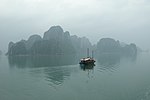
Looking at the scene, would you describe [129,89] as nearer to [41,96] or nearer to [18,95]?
[41,96]

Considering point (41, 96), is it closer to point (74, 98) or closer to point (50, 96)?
point (50, 96)

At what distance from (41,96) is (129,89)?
71.2 ft

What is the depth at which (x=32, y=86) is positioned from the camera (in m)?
56.3

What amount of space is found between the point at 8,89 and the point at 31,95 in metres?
10.3

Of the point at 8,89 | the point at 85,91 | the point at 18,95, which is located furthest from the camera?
the point at 8,89

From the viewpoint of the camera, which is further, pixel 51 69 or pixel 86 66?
pixel 86 66

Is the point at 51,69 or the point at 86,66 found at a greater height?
the point at 86,66

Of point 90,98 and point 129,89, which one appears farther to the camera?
point 129,89

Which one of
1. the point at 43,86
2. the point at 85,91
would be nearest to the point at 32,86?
the point at 43,86

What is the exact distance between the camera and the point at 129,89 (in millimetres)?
51406

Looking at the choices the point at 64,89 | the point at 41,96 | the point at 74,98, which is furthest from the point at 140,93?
the point at 41,96

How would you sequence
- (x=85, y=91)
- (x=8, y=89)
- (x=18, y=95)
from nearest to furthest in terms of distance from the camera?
1. (x=18, y=95)
2. (x=85, y=91)
3. (x=8, y=89)

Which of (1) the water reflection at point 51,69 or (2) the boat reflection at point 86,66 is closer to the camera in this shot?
(1) the water reflection at point 51,69

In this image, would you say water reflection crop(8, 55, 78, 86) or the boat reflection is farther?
the boat reflection
